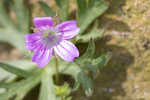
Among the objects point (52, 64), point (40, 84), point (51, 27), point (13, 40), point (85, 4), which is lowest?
point (40, 84)

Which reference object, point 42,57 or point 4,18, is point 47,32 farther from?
point 4,18

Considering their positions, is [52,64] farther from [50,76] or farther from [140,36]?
[140,36]

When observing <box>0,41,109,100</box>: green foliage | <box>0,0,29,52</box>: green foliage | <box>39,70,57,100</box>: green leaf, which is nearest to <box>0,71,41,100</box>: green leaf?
<box>0,41,109,100</box>: green foliage

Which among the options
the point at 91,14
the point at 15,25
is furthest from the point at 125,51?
the point at 15,25

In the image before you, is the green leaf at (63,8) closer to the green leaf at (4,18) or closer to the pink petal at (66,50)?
the pink petal at (66,50)

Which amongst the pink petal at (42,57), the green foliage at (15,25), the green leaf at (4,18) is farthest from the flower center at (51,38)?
the green leaf at (4,18)

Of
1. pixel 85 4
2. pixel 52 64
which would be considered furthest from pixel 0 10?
pixel 85 4
